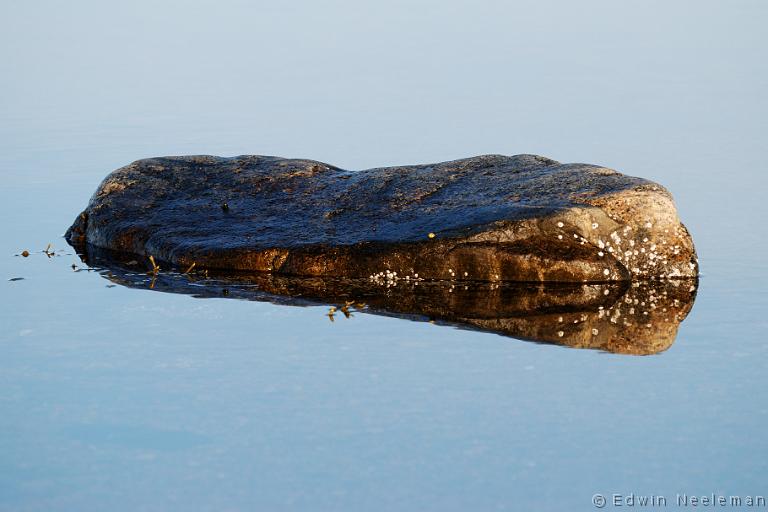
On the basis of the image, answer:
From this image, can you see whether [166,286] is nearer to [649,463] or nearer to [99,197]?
[99,197]

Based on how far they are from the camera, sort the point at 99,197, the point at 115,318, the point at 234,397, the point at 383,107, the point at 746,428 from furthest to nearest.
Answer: the point at 383,107 < the point at 99,197 < the point at 115,318 < the point at 234,397 < the point at 746,428

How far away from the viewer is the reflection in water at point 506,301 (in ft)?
37.4

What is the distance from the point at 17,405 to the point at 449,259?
4.93 m

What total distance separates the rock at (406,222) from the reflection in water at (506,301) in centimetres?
22

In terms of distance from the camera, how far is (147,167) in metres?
15.7

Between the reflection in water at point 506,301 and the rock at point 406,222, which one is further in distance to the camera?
the rock at point 406,222

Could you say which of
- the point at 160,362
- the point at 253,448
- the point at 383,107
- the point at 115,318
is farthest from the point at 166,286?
the point at 383,107

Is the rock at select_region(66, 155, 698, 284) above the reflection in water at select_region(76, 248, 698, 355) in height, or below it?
above

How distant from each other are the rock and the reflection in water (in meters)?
0.22

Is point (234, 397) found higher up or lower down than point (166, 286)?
lower down

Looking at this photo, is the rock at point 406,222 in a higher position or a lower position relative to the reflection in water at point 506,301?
higher

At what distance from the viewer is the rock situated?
12977 millimetres

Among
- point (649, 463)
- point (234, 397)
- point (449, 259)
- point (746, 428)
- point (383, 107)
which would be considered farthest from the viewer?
point (383, 107)

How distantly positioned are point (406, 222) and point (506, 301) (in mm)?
1682
